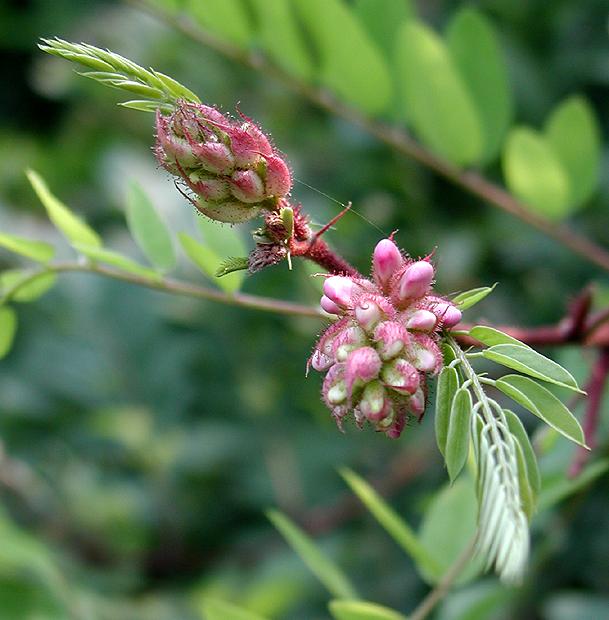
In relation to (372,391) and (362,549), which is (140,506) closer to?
(362,549)

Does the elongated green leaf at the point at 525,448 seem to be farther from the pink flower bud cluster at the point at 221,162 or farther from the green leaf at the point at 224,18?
the green leaf at the point at 224,18

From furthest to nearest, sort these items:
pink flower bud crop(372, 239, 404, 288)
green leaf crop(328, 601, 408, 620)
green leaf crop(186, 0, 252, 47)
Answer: green leaf crop(186, 0, 252, 47) < green leaf crop(328, 601, 408, 620) < pink flower bud crop(372, 239, 404, 288)

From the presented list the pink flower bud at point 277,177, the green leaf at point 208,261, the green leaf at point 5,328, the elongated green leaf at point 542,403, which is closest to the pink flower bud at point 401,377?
the elongated green leaf at point 542,403

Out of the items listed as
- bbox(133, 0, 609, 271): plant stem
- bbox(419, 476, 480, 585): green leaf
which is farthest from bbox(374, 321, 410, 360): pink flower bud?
bbox(133, 0, 609, 271): plant stem

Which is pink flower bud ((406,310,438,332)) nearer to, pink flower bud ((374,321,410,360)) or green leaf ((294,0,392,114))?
pink flower bud ((374,321,410,360))

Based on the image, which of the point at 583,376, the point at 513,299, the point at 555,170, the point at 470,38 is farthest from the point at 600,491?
the point at 470,38
